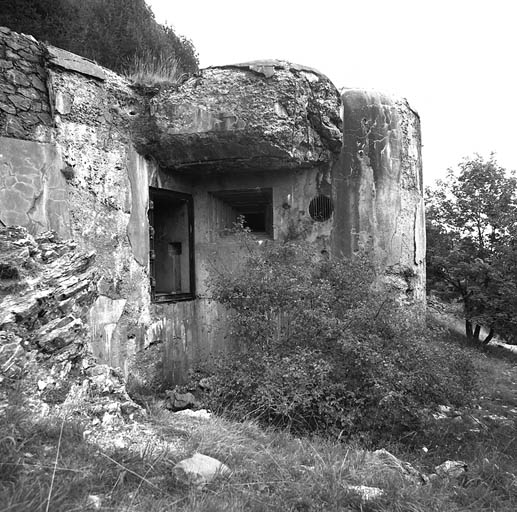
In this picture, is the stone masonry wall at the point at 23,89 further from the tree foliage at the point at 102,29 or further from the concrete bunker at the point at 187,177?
the tree foliage at the point at 102,29

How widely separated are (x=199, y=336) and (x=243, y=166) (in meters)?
2.36

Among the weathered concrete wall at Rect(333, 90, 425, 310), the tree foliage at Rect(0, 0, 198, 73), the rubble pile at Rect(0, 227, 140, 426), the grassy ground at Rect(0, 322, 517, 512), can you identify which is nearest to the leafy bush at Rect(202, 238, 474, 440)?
the grassy ground at Rect(0, 322, 517, 512)

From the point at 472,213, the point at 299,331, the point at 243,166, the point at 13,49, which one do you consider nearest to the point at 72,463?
the point at 299,331

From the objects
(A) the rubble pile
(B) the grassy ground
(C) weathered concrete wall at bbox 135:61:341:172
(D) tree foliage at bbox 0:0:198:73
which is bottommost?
(B) the grassy ground

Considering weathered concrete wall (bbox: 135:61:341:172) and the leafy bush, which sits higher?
weathered concrete wall (bbox: 135:61:341:172)

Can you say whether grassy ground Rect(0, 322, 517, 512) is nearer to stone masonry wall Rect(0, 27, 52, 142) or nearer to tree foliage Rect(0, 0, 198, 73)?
stone masonry wall Rect(0, 27, 52, 142)

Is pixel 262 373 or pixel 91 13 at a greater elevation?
pixel 91 13

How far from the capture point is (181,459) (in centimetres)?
272

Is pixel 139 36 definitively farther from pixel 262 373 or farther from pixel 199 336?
pixel 262 373

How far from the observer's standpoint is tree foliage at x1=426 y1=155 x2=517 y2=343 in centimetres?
1041

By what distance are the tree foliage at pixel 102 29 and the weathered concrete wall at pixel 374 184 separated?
171 inches

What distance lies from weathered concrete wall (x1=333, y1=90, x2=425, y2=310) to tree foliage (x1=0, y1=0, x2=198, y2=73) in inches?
171

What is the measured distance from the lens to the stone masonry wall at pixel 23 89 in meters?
4.80

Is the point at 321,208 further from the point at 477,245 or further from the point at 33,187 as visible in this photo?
the point at 477,245
